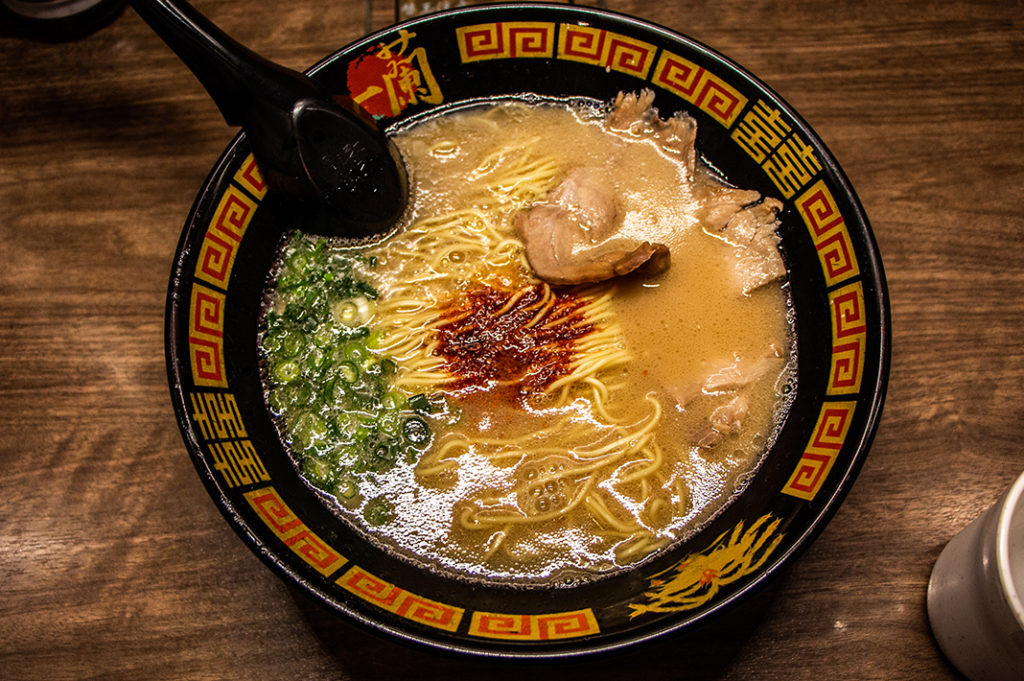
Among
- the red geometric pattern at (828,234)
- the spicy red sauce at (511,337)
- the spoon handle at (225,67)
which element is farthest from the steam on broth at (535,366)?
the spoon handle at (225,67)

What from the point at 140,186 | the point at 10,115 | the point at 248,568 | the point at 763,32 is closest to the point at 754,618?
the point at 248,568

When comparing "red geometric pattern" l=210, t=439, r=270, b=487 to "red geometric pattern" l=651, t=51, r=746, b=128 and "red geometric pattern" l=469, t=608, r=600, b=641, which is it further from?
"red geometric pattern" l=651, t=51, r=746, b=128

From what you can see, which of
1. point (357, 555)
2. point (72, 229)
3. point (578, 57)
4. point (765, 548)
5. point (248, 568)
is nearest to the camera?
point (765, 548)

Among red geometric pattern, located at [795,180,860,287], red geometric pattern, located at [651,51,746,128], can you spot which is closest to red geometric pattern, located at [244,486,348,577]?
red geometric pattern, located at [795,180,860,287]

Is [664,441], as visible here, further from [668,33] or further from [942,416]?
[668,33]

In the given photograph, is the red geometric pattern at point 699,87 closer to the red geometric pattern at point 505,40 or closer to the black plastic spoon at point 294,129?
the red geometric pattern at point 505,40

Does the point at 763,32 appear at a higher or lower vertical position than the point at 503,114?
higher

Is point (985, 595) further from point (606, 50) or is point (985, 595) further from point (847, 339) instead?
point (606, 50)
